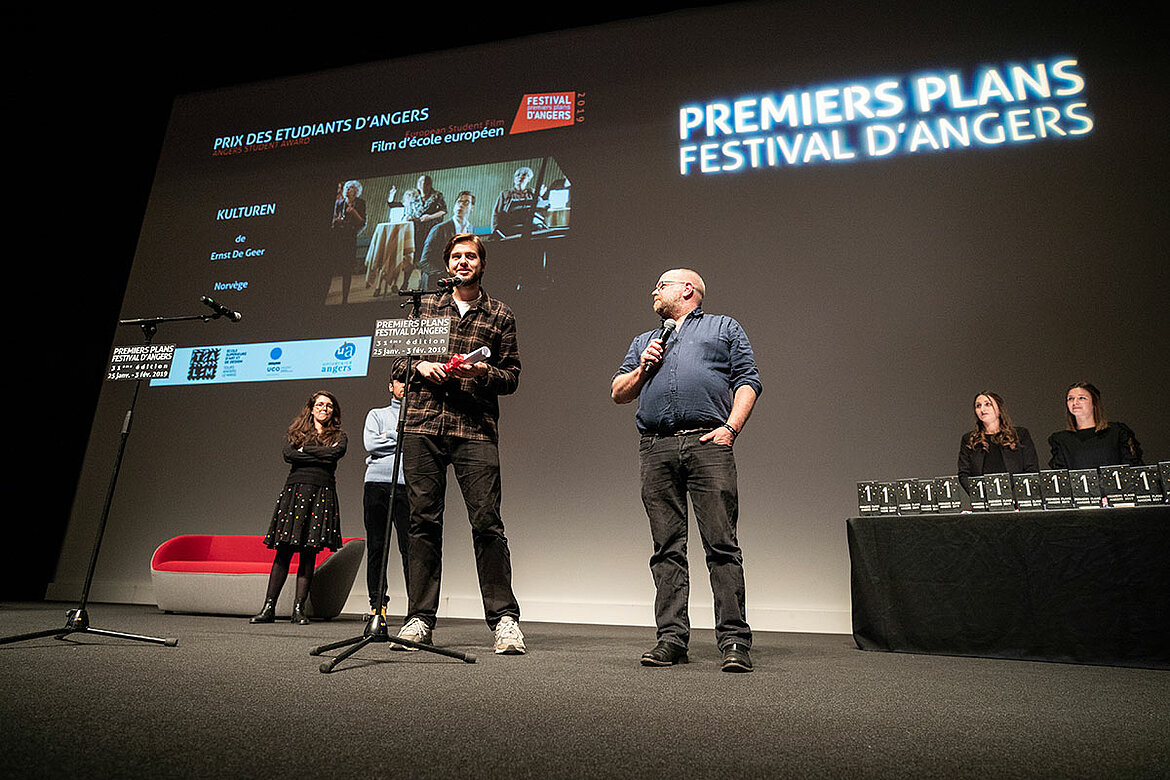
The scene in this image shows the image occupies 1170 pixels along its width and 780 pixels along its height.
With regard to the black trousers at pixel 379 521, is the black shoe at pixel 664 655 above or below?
below

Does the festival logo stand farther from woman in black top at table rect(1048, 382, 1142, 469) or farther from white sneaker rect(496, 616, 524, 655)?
white sneaker rect(496, 616, 524, 655)

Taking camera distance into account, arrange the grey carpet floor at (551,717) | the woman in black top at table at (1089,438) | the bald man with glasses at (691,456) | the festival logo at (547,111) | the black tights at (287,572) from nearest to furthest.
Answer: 1. the grey carpet floor at (551,717)
2. the bald man with glasses at (691,456)
3. the woman in black top at table at (1089,438)
4. the black tights at (287,572)
5. the festival logo at (547,111)

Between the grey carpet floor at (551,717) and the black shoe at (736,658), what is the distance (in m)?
0.05

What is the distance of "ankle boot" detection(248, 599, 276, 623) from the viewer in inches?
145

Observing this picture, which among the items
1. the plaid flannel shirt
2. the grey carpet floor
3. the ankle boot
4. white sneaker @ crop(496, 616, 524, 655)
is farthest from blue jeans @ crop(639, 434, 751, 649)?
the ankle boot

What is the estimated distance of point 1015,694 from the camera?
1.80 m

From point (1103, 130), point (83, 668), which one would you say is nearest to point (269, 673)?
point (83, 668)

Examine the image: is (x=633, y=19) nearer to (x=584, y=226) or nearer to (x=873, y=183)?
(x=584, y=226)

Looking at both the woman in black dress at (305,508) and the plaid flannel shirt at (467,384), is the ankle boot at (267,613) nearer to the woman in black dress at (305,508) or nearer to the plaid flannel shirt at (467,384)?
the woman in black dress at (305,508)

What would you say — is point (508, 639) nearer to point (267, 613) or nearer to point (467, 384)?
point (467, 384)

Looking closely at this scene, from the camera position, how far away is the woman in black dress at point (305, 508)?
3.74m

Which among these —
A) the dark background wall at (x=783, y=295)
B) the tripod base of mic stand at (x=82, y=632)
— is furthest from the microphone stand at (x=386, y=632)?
the dark background wall at (x=783, y=295)

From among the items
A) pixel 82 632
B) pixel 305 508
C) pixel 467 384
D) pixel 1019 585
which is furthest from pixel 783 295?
pixel 82 632

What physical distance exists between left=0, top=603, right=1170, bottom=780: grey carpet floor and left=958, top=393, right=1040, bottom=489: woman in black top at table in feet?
4.76
